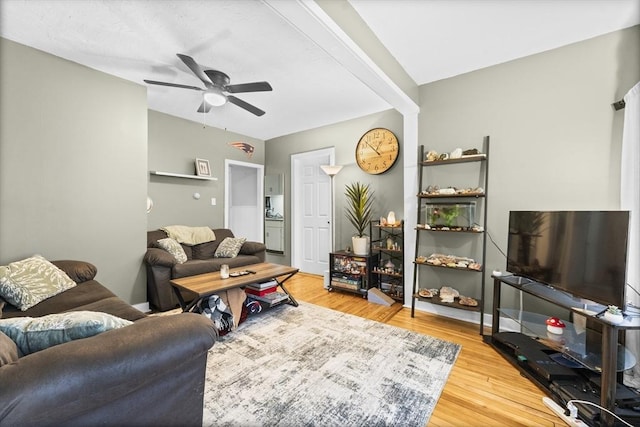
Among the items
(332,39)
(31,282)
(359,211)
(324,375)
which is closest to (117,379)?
(324,375)

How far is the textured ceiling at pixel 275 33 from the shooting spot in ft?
6.18

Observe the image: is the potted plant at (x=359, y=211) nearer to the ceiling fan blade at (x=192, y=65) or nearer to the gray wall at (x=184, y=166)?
the gray wall at (x=184, y=166)

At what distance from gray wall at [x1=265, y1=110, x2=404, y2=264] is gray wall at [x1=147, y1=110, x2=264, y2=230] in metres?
0.85

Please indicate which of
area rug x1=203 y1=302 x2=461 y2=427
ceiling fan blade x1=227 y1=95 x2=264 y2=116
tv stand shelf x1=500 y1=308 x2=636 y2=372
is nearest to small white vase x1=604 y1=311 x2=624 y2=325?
tv stand shelf x1=500 y1=308 x2=636 y2=372

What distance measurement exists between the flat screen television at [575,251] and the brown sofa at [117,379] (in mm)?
2244

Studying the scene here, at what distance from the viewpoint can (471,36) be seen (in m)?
2.22

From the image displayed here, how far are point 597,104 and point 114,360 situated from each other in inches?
139

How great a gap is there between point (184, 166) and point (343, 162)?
8.24 feet

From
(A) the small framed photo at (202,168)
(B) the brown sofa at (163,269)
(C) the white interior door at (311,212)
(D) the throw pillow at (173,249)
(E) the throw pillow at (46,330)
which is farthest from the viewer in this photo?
(C) the white interior door at (311,212)

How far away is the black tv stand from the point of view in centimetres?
141

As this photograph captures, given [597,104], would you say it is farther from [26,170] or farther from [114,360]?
[26,170]

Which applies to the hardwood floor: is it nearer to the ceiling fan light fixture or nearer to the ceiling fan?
the ceiling fan

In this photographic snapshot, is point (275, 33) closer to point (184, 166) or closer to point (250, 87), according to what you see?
point (250, 87)

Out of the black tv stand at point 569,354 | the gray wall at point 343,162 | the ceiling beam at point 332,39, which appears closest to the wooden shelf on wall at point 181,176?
the gray wall at point 343,162
